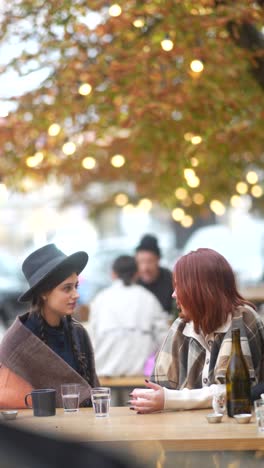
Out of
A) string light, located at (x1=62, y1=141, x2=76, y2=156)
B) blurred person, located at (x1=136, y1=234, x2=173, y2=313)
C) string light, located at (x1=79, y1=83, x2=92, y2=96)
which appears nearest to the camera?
string light, located at (x1=79, y1=83, x2=92, y2=96)

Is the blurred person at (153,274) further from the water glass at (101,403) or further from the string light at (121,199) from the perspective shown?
the string light at (121,199)

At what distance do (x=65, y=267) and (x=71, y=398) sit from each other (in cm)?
79

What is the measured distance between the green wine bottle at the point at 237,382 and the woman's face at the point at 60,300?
107cm

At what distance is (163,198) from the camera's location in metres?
12.1

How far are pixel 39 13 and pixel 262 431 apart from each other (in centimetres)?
583

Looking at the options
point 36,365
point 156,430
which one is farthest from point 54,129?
point 156,430

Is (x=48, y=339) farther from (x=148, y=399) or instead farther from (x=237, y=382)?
(x=237, y=382)

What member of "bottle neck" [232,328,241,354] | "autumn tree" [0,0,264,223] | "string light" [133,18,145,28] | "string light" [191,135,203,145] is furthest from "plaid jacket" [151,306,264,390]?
"string light" [191,135,203,145]

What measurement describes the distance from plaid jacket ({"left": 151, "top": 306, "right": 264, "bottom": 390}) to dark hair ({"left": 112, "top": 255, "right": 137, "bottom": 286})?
14.8ft

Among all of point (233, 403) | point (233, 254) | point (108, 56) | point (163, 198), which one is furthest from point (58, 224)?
point (233, 403)

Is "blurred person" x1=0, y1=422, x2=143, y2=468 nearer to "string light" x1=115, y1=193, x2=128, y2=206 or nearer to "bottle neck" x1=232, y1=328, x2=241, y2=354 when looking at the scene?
"bottle neck" x1=232, y1=328, x2=241, y2=354

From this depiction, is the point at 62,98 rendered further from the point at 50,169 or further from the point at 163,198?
the point at 50,169

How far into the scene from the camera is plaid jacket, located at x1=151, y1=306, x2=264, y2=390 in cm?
420

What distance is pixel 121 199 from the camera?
21.6 metres
